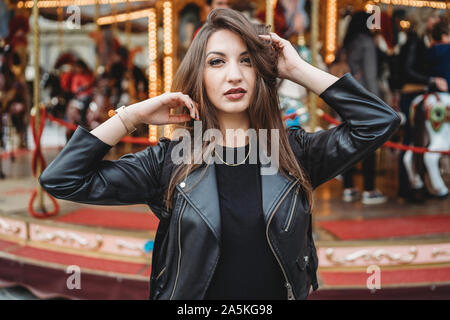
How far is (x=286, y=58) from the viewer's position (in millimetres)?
1331

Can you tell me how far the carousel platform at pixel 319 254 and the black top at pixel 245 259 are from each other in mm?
1558

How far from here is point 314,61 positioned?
10.6 feet

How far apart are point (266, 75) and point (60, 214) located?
3.35m

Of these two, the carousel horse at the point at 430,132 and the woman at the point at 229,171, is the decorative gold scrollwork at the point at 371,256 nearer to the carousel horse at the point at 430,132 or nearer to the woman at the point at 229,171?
the woman at the point at 229,171

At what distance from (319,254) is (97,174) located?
6.75 feet

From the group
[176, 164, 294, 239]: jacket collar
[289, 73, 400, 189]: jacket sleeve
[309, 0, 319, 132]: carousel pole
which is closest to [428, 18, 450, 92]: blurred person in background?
[309, 0, 319, 132]: carousel pole

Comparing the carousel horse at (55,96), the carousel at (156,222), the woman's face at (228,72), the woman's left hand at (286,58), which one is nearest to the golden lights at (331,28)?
the carousel at (156,222)

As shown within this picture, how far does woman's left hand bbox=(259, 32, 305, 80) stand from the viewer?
52.2 inches
